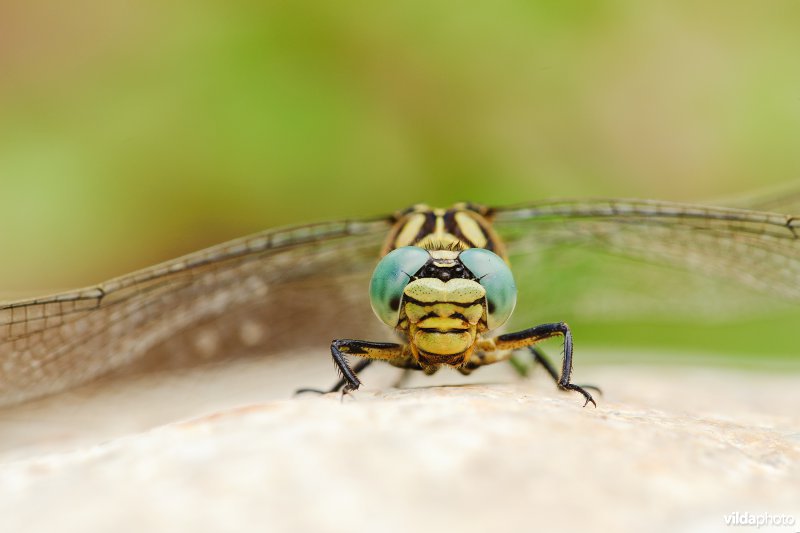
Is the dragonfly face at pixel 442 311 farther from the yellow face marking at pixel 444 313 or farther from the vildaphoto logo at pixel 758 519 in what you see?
the vildaphoto logo at pixel 758 519

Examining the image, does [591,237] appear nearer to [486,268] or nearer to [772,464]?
[486,268]

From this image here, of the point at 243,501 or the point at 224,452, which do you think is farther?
the point at 224,452

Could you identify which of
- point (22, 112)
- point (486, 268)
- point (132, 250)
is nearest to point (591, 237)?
point (486, 268)

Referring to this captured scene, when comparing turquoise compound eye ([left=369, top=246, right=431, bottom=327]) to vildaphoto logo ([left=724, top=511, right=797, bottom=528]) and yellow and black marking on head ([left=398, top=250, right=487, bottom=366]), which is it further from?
vildaphoto logo ([left=724, top=511, right=797, bottom=528])

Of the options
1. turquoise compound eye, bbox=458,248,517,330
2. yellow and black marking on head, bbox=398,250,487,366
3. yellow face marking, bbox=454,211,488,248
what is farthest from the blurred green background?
yellow and black marking on head, bbox=398,250,487,366

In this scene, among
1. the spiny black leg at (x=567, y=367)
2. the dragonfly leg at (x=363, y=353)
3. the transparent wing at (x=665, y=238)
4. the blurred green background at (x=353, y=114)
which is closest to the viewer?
the spiny black leg at (x=567, y=367)

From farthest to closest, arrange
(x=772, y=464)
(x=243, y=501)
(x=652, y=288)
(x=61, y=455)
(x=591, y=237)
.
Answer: (x=652, y=288) → (x=591, y=237) → (x=61, y=455) → (x=772, y=464) → (x=243, y=501)

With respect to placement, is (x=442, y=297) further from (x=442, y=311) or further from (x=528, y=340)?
(x=528, y=340)

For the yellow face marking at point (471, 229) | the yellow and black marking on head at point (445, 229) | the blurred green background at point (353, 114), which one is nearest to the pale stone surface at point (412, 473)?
the yellow and black marking on head at point (445, 229)
